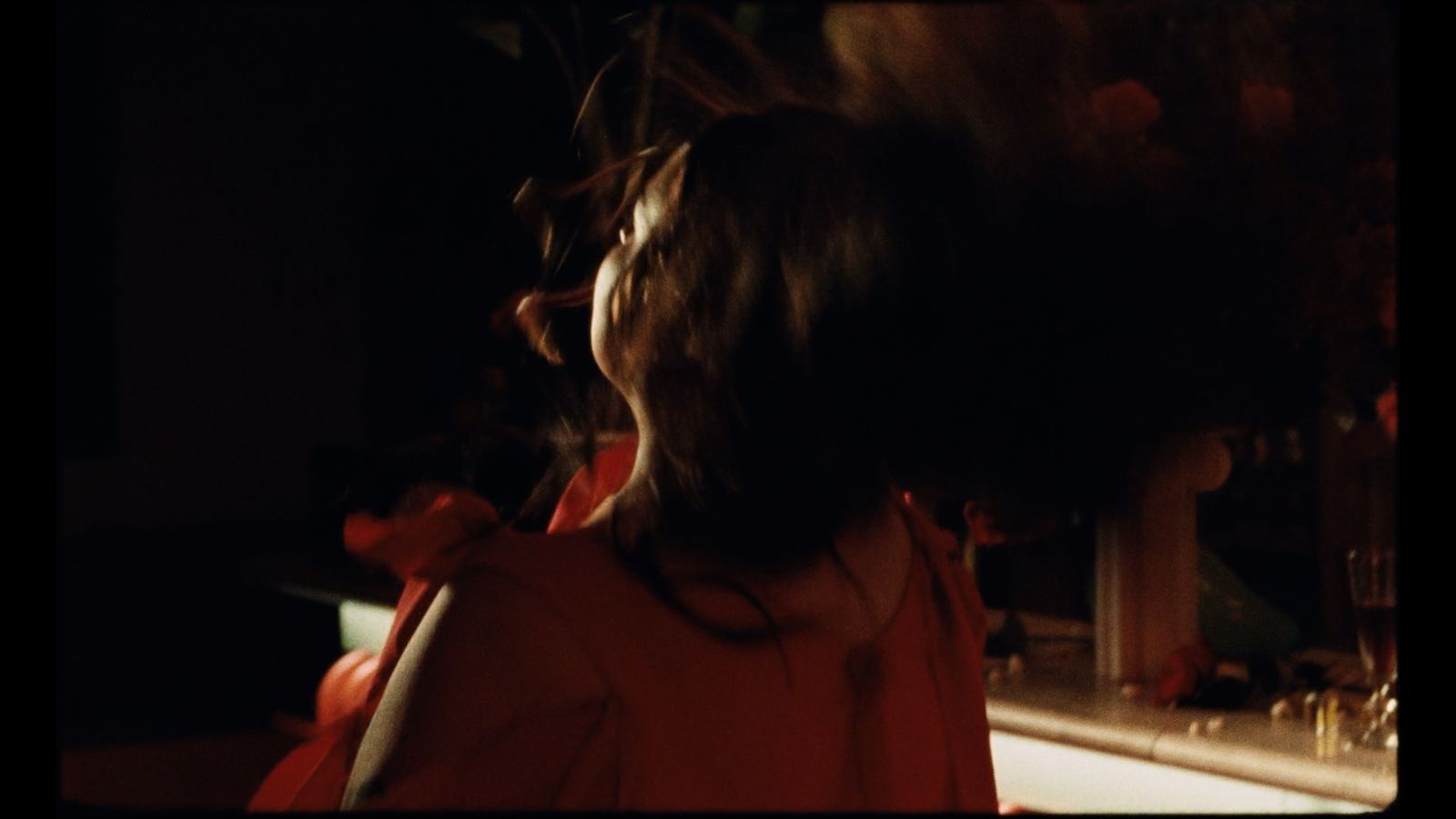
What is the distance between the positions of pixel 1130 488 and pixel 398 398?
2.58m

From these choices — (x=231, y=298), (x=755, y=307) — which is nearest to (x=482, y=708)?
(x=755, y=307)

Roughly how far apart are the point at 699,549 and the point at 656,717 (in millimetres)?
76

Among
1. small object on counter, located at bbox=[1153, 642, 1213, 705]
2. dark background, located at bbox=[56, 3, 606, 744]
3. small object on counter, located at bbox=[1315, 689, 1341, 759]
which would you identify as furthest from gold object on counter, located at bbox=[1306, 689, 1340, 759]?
dark background, located at bbox=[56, 3, 606, 744]

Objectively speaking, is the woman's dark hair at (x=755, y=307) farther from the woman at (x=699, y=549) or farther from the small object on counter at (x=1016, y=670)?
the small object on counter at (x=1016, y=670)

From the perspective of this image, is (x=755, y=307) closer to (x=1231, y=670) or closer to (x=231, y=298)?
(x=1231, y=670)

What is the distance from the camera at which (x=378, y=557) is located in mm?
665

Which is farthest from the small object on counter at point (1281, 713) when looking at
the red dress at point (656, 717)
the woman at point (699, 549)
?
the woman at point (699, 549)

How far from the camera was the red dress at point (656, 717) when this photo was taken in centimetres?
55

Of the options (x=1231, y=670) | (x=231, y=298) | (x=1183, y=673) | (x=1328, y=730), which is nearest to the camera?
(x=1328, y=730)

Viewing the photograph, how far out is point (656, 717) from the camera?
58 cm

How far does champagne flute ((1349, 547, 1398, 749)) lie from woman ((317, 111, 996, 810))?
2.30ft

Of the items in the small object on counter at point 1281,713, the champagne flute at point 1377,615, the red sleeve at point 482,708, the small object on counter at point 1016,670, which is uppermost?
the red sleeve at point 482,708

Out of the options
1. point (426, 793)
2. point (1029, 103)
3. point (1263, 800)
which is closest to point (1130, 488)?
point (1029, 103)

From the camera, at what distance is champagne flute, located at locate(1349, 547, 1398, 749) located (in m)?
1.16
